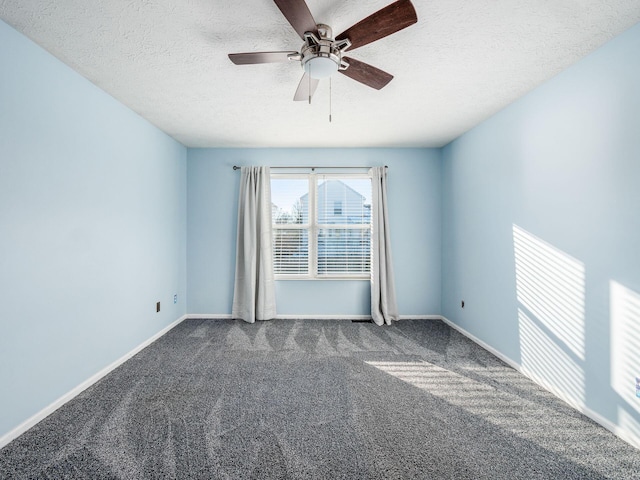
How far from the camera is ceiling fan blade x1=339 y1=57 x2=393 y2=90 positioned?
69.9 inches

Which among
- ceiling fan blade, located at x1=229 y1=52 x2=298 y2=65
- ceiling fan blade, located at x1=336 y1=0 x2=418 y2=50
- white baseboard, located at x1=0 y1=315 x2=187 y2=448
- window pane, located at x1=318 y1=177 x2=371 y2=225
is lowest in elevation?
white baseboard, located at x1=0 y1=315 x2=187 y2=448

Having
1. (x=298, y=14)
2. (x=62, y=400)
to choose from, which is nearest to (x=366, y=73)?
(x=298, y=14)

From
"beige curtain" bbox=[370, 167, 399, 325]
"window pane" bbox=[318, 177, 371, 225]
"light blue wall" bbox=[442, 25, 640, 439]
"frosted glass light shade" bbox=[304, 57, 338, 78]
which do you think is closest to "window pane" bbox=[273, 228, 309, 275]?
"window pane" bbox=[318, 177, 371, 225]

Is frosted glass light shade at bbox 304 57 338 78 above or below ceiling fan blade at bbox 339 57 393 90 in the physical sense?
below

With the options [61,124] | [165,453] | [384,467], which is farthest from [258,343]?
[61,124]

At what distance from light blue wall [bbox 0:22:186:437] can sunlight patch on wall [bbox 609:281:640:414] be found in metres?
3.58

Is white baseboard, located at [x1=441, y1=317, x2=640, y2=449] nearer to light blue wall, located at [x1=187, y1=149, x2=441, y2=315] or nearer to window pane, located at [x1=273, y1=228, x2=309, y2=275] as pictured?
light blue wall, located at [x1=187, y1=149, x2=441, y2=315]

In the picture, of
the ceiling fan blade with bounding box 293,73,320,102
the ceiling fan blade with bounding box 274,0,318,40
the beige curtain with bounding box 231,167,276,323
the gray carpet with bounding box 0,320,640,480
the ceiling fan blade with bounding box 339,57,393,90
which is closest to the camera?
the ceiling fan blade with bounding box 274,0,318,40

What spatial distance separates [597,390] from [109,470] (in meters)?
2.88

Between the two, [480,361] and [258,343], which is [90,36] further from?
[480,361]

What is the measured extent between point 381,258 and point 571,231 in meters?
2.10

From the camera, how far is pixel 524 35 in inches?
70.1

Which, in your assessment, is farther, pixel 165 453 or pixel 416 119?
pixel 416 119

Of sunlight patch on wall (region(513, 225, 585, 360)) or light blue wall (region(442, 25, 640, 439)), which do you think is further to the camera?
sunlight patch on wall (region(513, 225, 585, 360))
